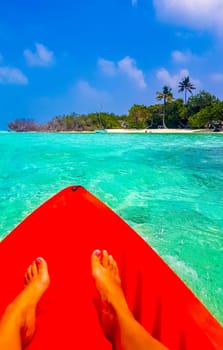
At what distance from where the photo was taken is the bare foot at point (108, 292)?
101cm

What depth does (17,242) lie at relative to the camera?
1.28 metres

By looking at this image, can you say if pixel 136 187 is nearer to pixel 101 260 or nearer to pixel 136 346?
pixel 101 260

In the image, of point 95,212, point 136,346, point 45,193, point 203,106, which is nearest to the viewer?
point 136,346

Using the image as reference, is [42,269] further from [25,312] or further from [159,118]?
[159,118]

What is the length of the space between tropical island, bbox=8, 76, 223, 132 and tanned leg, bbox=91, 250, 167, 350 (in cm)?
3229

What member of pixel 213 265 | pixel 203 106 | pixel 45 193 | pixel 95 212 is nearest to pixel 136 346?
pixel 95 212

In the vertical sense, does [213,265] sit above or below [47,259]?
below

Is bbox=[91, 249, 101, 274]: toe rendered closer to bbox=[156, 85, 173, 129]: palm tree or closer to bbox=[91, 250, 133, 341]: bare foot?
bbox=[91, 250, 133, 341]: bare foot

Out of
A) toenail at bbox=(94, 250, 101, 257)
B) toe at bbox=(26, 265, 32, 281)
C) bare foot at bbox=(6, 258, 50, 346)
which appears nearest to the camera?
bare foot at bbox=(6, 258, 50, 346)

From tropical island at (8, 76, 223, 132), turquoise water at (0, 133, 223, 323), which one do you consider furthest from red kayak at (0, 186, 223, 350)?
tropical island at (8, 76, 223, 132)

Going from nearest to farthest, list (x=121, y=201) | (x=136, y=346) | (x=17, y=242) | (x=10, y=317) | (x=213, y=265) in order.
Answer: (x=136, y=346)
(x=10, y=317)
(x=17, y=242)
(x=213, y=265)
(x=121, y=201)

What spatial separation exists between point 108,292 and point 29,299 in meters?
0.33

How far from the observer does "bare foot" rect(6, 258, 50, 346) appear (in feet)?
3.19

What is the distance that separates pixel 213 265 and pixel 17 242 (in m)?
1.77
